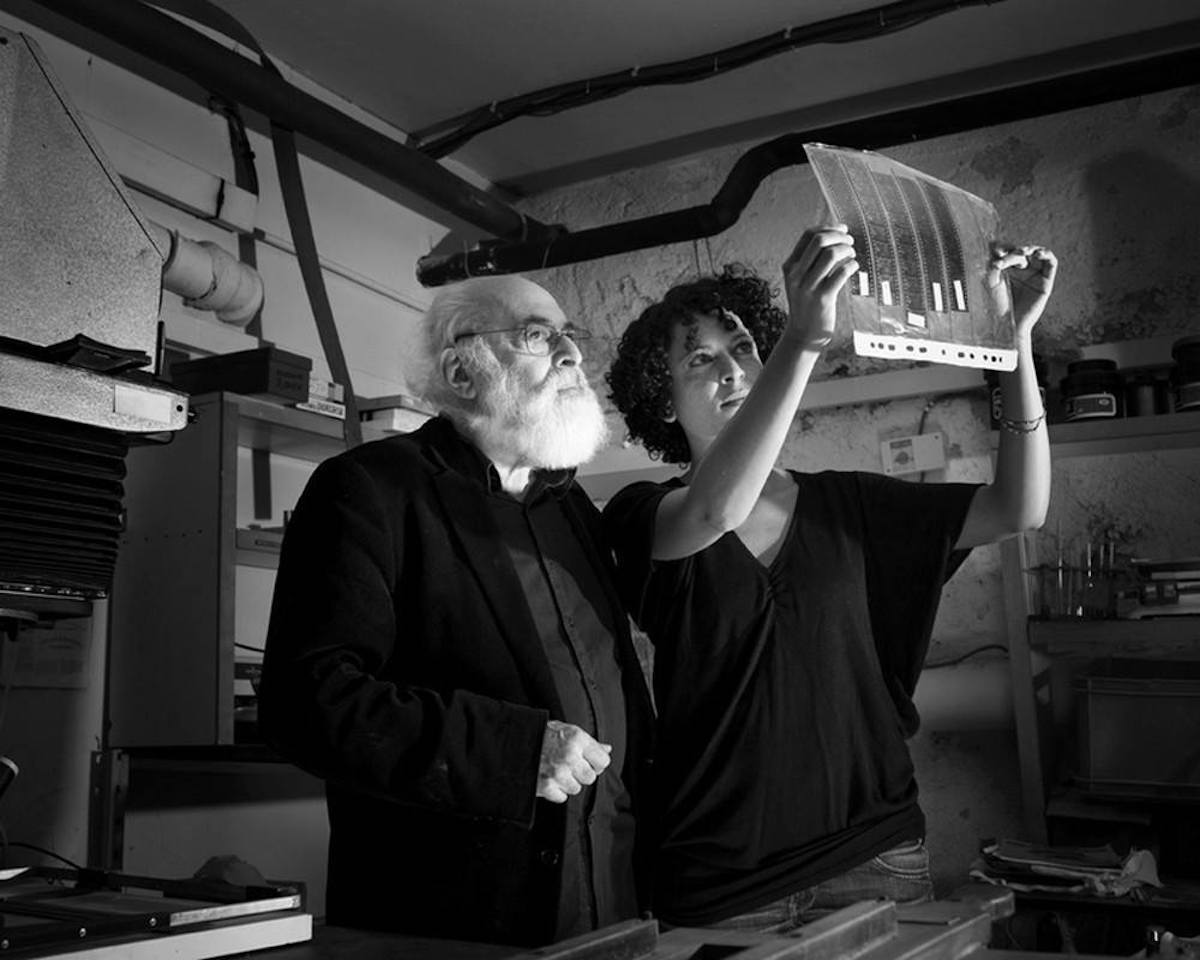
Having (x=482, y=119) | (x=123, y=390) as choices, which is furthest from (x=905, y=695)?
(x=482, y=119)

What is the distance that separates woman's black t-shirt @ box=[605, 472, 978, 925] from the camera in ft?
4.94

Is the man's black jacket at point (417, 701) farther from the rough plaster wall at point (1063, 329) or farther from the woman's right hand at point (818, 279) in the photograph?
the rough plaster wall at point (1063, 329)

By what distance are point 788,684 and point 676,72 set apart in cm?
Result: 216

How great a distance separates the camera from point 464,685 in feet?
4.65

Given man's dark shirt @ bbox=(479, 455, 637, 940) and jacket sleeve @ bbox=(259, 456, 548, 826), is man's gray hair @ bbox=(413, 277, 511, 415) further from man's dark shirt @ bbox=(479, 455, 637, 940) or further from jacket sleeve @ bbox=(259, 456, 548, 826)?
jacket sleeve @ bbox=(259, 456, 548, 826)

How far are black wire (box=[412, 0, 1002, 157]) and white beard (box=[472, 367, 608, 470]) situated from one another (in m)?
1.70

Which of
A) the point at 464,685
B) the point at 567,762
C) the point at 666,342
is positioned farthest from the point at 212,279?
the point at 567,762

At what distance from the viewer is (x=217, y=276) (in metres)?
2.83

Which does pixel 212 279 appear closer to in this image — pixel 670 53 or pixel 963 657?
pixel 670 53

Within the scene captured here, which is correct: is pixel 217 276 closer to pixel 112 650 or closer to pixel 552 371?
pixel 112 650

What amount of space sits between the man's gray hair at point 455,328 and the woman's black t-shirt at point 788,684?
0.95 ft

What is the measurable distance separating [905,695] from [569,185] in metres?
2.72

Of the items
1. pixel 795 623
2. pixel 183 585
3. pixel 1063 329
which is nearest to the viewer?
pixel 795 623

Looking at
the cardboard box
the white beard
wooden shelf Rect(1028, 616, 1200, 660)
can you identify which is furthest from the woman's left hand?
the cardboard box
